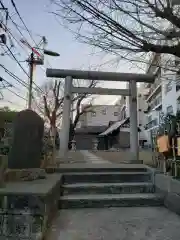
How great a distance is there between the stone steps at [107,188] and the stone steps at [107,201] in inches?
9.0

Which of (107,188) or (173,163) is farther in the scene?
(107,188)

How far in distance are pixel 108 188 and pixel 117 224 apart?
1.44 metres

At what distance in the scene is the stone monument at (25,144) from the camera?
16.1ft

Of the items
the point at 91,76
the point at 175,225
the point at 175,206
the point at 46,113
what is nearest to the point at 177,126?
the point at 175,206

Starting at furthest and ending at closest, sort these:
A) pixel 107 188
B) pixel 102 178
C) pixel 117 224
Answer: pixel 102 178 → pixel 107 188 → pixel 117 224

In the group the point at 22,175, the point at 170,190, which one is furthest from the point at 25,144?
the point at 170,190

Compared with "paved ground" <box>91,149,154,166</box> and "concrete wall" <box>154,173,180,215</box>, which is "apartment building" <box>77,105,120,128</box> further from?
"concrete wall" <box>154,173,180,215</box>

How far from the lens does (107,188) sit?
5.12m

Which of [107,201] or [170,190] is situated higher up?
[170,190]

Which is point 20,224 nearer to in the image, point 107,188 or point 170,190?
point 107,188

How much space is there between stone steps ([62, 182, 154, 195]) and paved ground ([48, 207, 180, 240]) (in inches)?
25.6

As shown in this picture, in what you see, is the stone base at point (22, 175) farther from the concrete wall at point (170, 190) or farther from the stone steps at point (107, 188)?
the concrete wall at point (170, 190)

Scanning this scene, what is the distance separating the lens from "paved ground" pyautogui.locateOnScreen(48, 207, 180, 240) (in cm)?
328

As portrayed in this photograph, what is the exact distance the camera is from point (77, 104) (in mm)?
25594
